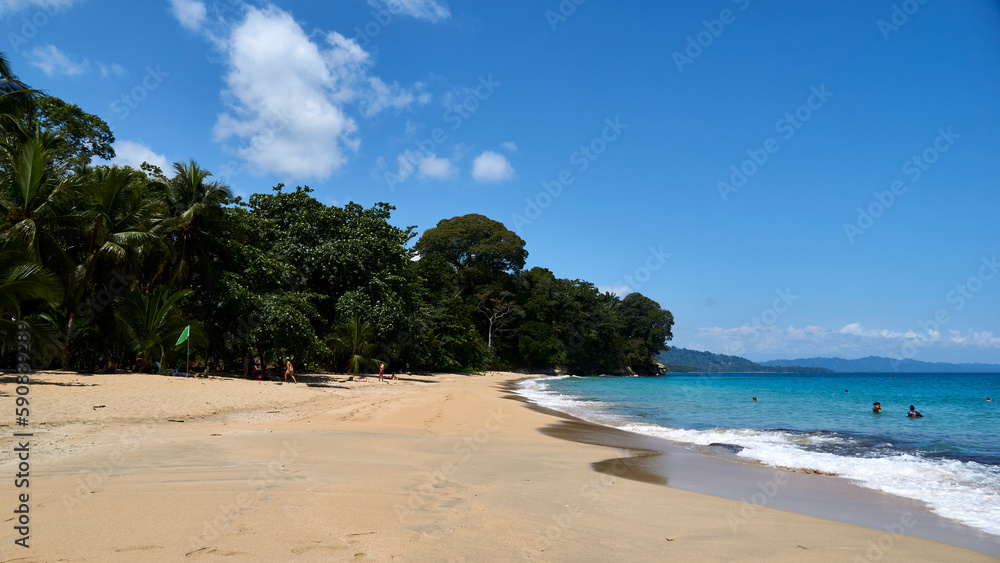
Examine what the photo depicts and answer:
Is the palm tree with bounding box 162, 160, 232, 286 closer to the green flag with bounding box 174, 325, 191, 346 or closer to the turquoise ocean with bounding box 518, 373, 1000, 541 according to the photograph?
the green flag with bounding box 174, 325, 191, 346

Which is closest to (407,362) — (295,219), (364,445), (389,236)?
(389,236)

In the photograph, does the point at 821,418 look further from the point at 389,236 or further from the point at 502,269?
the point at 502,269

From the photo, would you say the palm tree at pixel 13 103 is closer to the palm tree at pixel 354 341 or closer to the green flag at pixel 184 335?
the green flag at pixel 184 335

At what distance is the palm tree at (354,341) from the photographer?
25.4 metres

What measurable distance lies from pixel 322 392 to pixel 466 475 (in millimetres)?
12131

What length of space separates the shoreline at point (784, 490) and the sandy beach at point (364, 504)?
91 millimetres

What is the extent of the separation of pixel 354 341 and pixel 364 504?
73.5ft

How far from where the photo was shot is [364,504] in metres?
4.37

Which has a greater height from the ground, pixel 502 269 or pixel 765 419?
pixel 502 269

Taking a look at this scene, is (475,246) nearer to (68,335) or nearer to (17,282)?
(68,335)

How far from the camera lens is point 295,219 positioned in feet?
82.9

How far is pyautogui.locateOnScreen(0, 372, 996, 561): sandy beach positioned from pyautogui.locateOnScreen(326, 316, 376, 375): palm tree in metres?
16.3

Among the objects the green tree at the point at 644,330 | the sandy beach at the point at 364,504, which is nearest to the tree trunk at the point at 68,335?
the sandy beach at the point at 364,504

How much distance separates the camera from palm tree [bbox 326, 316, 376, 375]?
2544 cm
